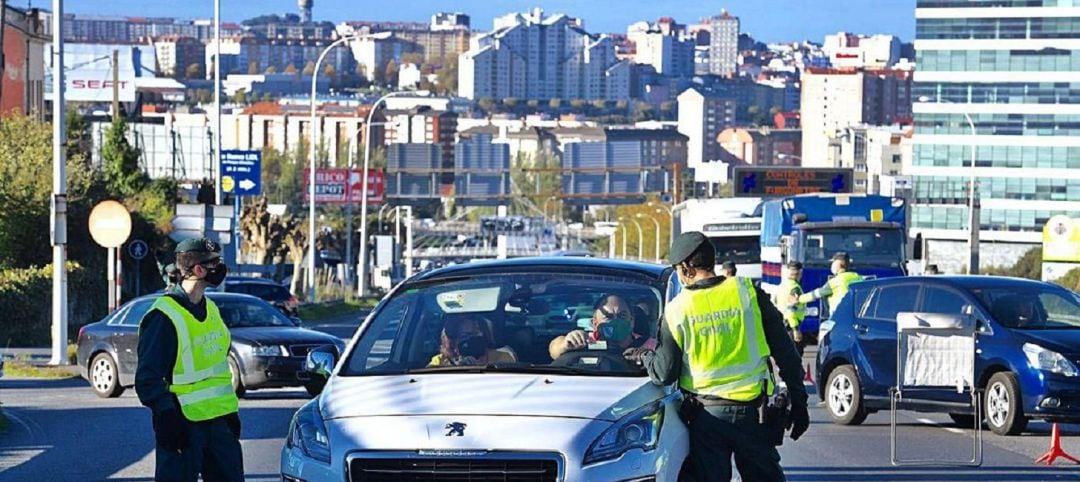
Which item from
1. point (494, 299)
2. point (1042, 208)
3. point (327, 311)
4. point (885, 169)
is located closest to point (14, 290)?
point (327, 311)

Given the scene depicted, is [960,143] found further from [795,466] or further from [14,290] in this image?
[795,466]

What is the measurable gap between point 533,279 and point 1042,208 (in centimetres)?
11907

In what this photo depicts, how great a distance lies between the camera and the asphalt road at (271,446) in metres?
14.5

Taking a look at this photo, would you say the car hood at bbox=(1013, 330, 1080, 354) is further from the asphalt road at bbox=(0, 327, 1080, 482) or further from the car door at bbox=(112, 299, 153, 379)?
the car door at bbox=(112, 299, 153, 379)

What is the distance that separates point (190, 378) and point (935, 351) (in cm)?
837

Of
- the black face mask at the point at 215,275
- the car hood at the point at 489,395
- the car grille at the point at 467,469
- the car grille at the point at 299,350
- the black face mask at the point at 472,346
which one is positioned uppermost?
the black face mask at the point at 215,275

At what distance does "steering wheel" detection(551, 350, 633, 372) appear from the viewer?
Result: 984 centimetres

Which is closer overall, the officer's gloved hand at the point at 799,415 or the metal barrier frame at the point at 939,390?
the officer's gloved hand at the point at 799,415

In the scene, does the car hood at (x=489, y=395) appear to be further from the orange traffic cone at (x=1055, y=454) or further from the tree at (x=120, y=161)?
the tree at (x=120, y=161)

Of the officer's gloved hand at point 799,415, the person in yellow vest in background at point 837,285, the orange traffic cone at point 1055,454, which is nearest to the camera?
the officer's gloved hand at point 799,415

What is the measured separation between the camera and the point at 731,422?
962 cm

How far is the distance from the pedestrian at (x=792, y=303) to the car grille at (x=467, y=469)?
50.0ft

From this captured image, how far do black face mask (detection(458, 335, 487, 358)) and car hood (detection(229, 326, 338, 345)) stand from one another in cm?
1135

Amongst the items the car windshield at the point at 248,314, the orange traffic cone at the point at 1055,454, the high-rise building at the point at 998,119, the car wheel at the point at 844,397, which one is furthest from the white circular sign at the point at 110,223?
Answer: the high-rise building at the point at 998,119
